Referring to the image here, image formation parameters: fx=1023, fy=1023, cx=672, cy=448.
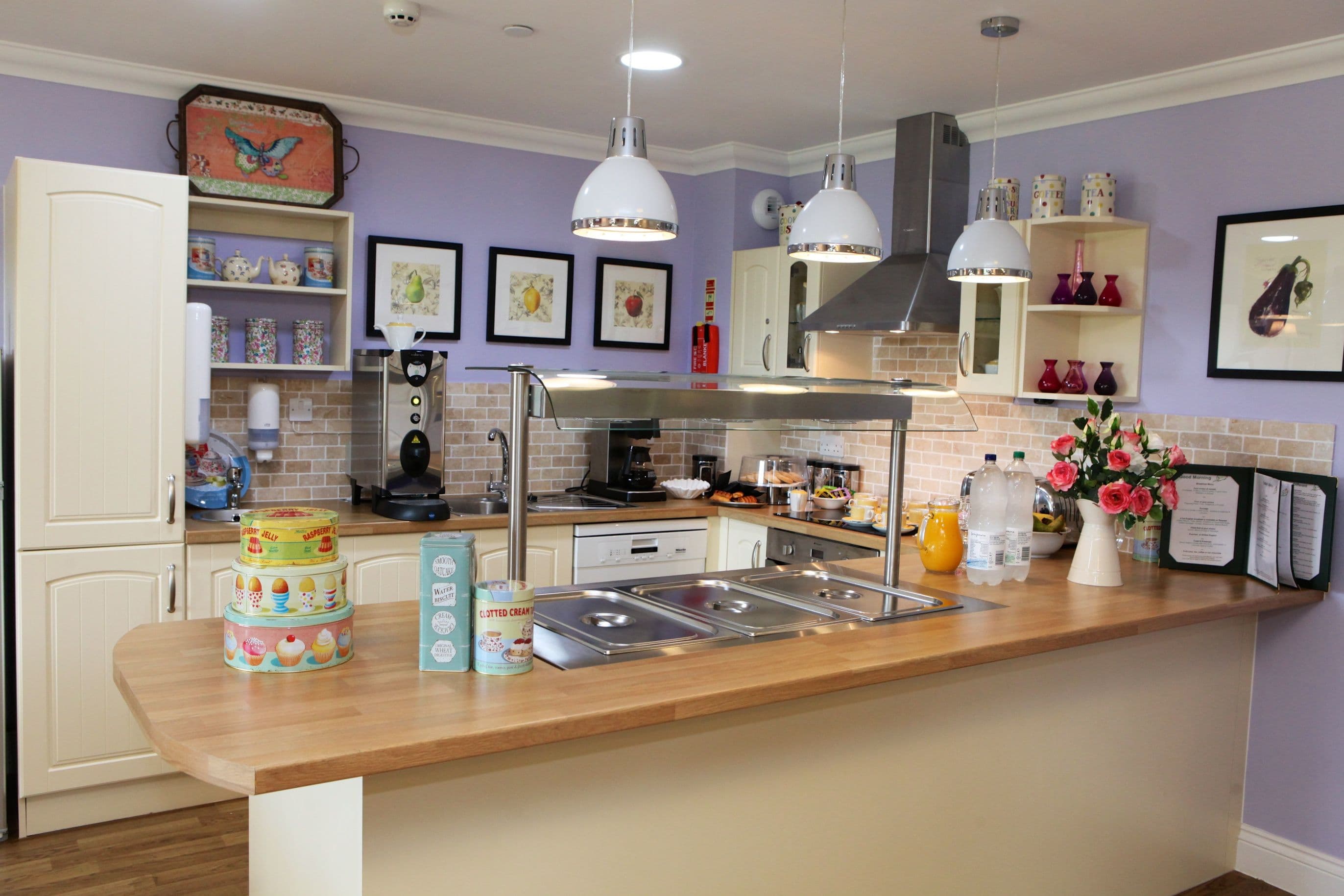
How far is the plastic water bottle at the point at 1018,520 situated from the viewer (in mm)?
2916

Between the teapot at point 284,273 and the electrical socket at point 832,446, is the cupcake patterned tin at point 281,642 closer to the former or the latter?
the teapot at point 284,273

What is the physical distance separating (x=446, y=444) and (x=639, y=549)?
983 millimetres

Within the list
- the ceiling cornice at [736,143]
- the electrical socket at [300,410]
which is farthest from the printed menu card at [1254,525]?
the electrical socket at [300,410]

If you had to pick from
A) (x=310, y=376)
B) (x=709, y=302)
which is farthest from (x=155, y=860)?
(x=709, y=302)

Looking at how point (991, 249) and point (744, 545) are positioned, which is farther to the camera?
point (744, 545)

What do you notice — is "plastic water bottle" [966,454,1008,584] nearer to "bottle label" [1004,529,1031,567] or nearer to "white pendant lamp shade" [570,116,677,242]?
"bottle label" [1004,529,1031,567]

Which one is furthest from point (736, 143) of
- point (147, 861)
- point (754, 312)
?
point (147, 861)

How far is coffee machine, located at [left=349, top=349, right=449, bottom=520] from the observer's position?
3.92 metres

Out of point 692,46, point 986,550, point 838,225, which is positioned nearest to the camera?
point 838,225

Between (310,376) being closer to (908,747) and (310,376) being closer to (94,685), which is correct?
(94,685)

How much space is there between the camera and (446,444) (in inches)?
179

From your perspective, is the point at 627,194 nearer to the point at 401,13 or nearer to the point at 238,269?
the point at 401,13

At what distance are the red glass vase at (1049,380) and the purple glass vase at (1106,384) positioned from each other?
14 cm

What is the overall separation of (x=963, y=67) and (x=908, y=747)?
228 cm
